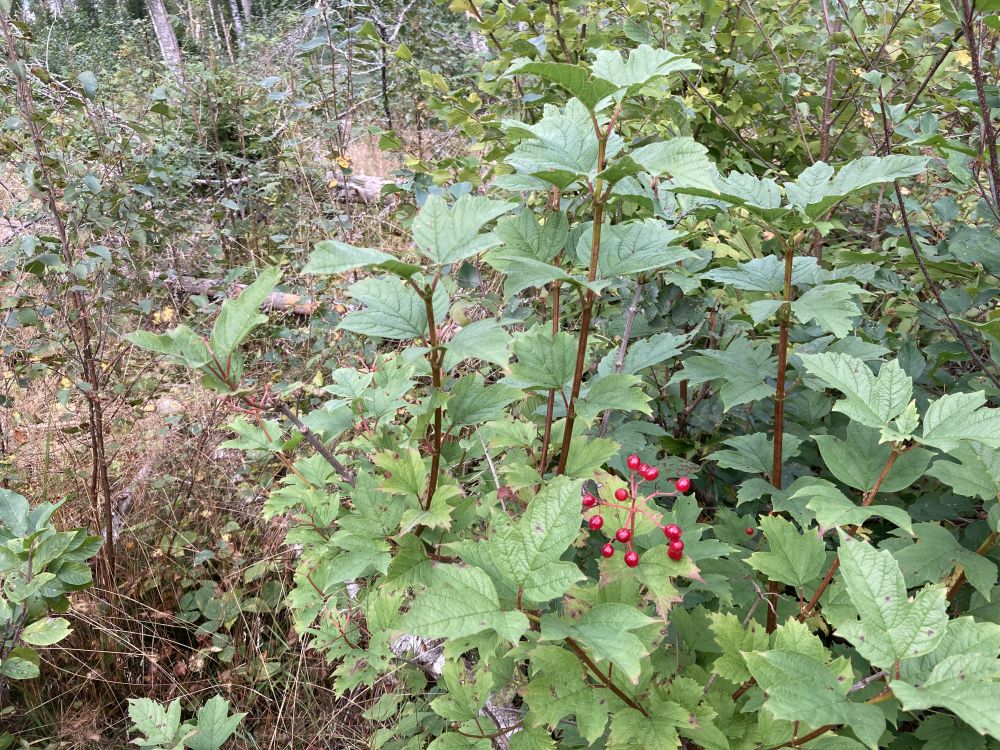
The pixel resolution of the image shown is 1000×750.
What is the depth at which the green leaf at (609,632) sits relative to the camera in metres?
0.75

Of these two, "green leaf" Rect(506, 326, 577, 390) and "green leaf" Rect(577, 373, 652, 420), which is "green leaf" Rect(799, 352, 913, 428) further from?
"green leaf" Rect(506, 326, 577, 390)

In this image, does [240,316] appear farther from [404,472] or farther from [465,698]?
[465,698]

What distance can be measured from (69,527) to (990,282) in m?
3.25

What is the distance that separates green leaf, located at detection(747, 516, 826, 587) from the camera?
1.02 metres

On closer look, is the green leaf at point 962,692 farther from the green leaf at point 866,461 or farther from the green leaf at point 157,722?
the green leaf at point 157,722

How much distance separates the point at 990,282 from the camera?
1652 mm

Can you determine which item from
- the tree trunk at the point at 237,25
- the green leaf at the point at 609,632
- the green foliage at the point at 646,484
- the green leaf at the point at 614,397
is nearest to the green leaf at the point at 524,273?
the green foliage at the point at 646,484

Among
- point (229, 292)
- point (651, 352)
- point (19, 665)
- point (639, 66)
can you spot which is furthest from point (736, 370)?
point (229, 292)

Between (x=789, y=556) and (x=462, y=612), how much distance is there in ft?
1.89

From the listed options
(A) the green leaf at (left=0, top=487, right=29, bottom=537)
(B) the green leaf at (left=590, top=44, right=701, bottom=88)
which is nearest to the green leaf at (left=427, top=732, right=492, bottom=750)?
(B) the green leaf at (left=590, top=44, right=701, bottom=88)

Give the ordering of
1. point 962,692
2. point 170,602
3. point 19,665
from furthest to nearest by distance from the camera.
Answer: point 170,602
point 19,665
point 962,692

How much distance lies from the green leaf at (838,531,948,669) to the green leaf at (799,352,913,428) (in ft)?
0.74

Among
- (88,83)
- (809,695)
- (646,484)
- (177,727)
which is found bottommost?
(177,727)

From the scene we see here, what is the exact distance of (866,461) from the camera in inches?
42.5
